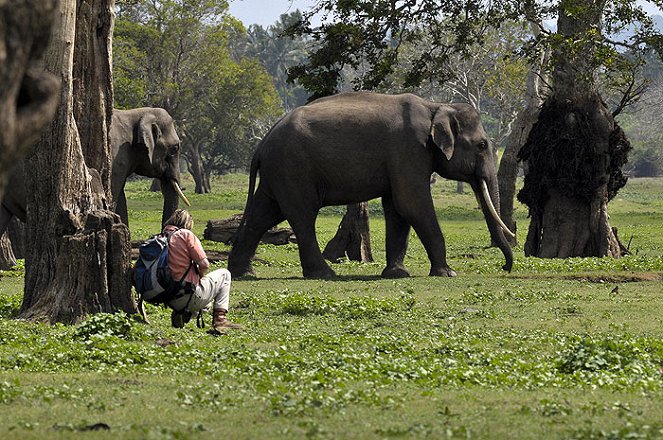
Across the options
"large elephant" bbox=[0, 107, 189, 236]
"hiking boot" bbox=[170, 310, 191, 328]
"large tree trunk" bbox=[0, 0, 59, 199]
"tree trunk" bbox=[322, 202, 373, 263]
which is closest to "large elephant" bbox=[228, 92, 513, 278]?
"large elephant" bbox=[0, 107, 189, 236]

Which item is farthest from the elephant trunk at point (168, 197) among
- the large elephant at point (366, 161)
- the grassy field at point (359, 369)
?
the grassy field at point (359, 369)

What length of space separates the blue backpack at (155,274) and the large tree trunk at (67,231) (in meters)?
0.92

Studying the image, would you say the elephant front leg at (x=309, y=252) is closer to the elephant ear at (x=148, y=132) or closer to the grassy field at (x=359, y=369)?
the grassy field at (x=359, y=369)

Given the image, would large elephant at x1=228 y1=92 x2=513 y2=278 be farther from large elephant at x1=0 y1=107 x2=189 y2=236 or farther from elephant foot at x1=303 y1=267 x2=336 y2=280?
large elephant at x1=0 y1=107 x2=189 y2=236

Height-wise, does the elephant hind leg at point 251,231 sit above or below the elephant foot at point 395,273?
above

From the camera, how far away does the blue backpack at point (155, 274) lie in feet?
44.8

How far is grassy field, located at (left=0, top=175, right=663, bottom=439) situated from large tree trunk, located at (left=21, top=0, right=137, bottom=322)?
530mm

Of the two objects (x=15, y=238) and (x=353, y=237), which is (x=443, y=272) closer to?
(x=353, y=237)

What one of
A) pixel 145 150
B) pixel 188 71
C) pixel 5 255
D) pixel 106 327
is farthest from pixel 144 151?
pixel 188 71

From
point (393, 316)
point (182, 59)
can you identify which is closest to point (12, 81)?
point (393, 316)

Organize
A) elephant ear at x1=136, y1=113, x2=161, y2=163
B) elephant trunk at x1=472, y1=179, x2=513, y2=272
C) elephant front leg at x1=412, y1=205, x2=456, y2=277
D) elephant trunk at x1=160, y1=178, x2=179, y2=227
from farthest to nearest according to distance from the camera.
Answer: elephant trunk at x1=160, y1=178, x2=179, y2=227, elephant ear at x1=136, y1=113, x2=161, y2=163, elephant trunk at x1=472, y1=179, x2=513, y2=272, elephant front leg at x1=412, y1=205, x2=456, y2=277

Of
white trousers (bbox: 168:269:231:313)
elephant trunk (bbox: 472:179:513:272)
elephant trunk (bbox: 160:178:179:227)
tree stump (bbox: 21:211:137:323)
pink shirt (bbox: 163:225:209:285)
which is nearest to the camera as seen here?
pink shirt (bbox: 163:225:209:285)

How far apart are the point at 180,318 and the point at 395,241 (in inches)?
390

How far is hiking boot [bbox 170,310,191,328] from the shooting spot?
1408 cm
